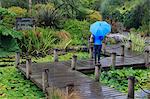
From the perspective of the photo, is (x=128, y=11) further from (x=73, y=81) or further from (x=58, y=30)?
(x=73, y=81)

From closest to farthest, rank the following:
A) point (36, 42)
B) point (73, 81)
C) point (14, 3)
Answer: point (73, 81), point (36, 42), point (14, 3)

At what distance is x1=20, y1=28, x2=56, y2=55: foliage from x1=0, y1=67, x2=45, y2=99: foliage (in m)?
3.91

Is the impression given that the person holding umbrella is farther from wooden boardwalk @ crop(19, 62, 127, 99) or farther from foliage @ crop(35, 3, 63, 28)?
foliage @ crop(35, 3, 63, 28)

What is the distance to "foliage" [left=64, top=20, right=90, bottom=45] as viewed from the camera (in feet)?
73.1

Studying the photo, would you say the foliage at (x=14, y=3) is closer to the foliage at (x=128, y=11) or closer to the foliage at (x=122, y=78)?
the foliage at (x=128, y=11)

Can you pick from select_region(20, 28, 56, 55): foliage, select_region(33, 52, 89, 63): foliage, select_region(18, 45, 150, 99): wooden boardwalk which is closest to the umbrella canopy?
select_region(18, 45, 150, 99): wooden boardwalk

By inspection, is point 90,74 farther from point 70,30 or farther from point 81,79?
point 70,30

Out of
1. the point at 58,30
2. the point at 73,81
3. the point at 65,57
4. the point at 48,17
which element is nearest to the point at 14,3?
the point at 48,17

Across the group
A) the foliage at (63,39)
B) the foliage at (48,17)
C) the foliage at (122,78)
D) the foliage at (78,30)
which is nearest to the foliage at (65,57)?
the foliage at (63,39)

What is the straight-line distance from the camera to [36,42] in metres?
18.0

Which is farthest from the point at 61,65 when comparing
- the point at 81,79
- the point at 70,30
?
the point at 70,30

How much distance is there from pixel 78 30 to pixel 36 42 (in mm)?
5754

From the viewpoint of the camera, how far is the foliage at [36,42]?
58.5 feet

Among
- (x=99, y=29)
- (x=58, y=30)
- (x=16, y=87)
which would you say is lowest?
(x=16, y=87)
